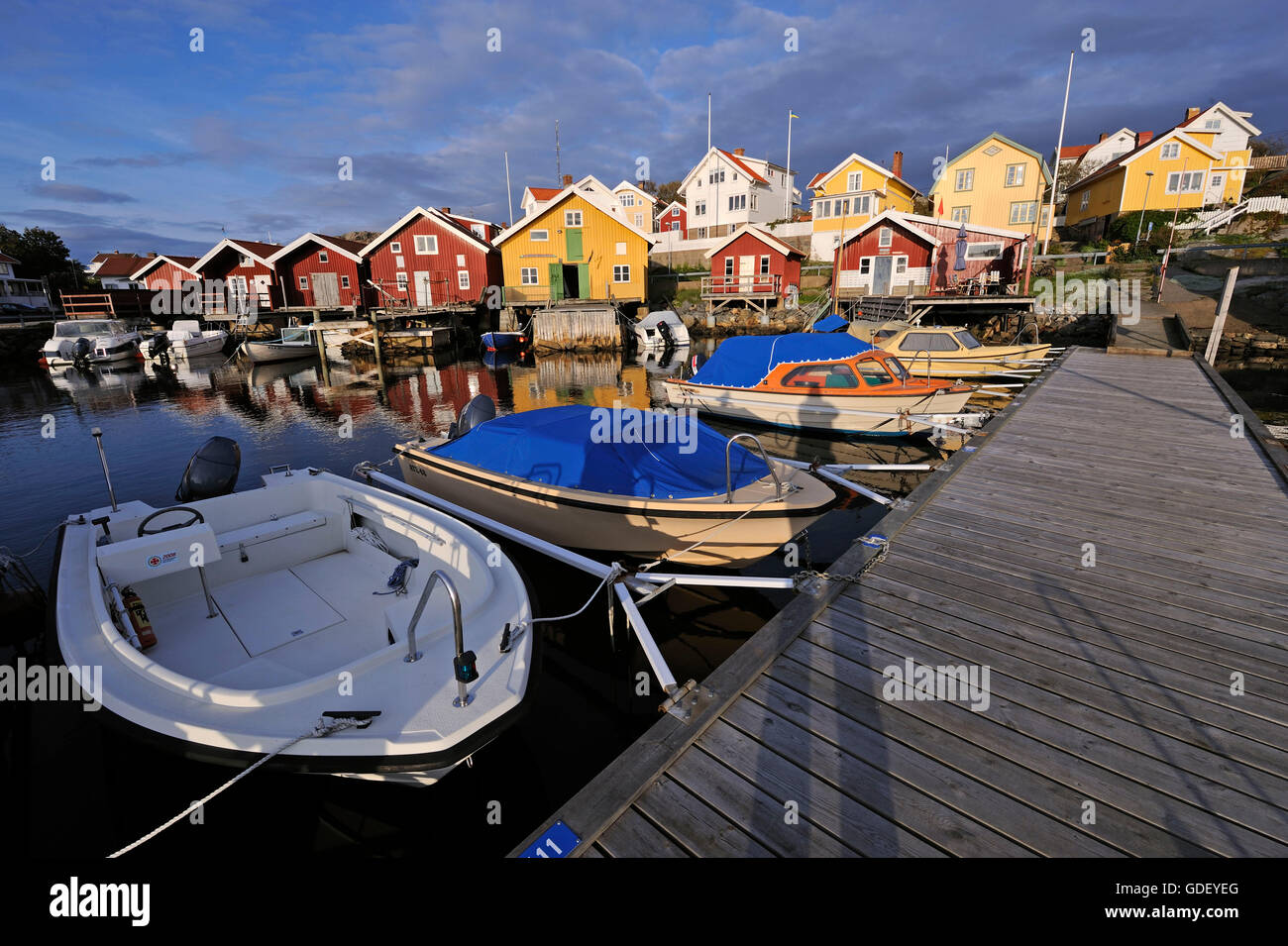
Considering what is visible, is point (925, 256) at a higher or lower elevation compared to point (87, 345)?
higher

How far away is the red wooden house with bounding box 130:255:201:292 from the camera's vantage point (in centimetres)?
4919

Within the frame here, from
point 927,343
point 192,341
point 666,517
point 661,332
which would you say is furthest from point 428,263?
point 666,517

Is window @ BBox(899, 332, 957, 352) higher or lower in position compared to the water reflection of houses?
higher

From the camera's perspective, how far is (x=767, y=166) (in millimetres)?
61094

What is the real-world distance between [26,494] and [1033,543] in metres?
20.4

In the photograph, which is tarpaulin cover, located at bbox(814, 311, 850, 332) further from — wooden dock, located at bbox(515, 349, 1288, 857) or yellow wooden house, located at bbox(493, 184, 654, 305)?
wooden dock, located at bbox(515, 349, 1288, 857)

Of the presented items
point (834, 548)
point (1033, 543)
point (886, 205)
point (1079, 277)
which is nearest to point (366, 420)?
point (834, 548)

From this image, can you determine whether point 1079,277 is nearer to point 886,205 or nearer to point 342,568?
point 886,205

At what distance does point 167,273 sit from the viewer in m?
50.2

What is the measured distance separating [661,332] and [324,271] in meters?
26.5

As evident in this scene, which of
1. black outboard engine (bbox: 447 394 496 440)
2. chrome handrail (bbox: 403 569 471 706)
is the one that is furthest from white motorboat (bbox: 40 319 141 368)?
A: chrome handrail (bbox: 403 569 471 706)

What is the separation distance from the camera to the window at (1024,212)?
4284 cm

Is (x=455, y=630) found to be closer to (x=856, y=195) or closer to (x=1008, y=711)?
(x=1008, y=711)

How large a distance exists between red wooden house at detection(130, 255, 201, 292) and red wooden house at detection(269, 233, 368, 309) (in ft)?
32.5
